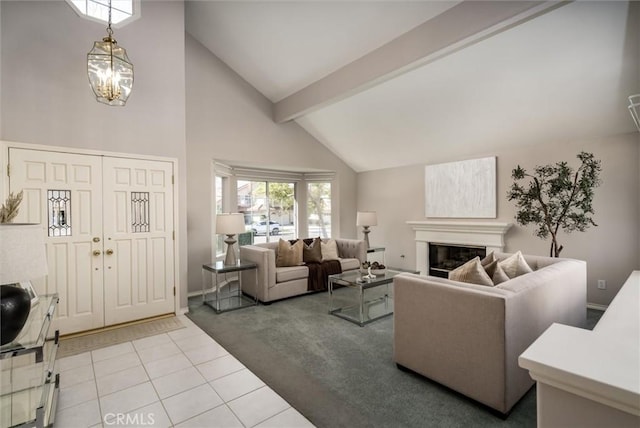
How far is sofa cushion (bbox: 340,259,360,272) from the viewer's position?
17.1 feet

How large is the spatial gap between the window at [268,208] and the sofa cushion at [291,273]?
199cm

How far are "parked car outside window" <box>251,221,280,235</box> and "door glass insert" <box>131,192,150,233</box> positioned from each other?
2.74 meters

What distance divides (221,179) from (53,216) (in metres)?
2.89

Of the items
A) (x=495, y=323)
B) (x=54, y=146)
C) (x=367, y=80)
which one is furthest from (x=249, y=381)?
(x=367, y=80)

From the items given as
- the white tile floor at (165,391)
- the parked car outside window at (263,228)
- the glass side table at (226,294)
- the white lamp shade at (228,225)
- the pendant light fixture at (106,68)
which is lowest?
the white tile floor at (165,391)

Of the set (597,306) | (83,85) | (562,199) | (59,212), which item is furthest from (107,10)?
(597,306)

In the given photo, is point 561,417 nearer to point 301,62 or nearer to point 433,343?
point 433,343

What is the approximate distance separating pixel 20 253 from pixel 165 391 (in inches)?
55.4

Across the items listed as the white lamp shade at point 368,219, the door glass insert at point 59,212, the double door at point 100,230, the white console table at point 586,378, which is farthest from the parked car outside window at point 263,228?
the white console table at point 586,378

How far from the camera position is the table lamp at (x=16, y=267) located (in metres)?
1.42

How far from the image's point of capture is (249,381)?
239cm

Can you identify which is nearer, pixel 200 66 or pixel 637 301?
pixel 637 301

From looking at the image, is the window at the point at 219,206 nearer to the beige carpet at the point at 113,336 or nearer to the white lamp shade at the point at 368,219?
the beige carpet at the point at 113,336

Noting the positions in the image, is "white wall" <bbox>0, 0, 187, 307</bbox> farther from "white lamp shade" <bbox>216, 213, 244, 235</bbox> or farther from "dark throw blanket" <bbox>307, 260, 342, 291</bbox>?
"dark throw blanket" <bbox>307, 260, 342, 291</bbox>
